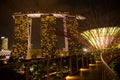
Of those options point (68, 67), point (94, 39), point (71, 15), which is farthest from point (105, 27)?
point (71, 15)

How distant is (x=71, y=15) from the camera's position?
11250 centimetres

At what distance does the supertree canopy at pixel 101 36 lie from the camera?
1955 inches

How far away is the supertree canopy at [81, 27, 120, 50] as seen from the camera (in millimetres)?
49656

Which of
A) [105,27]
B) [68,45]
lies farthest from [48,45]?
[105,27]

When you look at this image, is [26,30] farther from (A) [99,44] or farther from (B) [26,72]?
(B) [26,72]

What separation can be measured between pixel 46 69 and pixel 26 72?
2.16 metres

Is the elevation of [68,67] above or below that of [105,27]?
below

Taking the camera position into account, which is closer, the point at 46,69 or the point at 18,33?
the point at 46,69

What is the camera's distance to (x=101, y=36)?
50719mm

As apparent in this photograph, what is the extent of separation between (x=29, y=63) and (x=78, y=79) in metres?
5.40

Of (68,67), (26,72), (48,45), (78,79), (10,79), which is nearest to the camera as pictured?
(26,72)

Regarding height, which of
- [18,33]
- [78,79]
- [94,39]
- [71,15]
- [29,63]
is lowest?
[78,79]

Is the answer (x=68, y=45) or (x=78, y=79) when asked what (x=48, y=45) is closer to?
(x=68, y=45)

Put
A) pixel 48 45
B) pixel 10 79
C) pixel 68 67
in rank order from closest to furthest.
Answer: pixel 10 79
pixel 68 67
pixel 48 45
